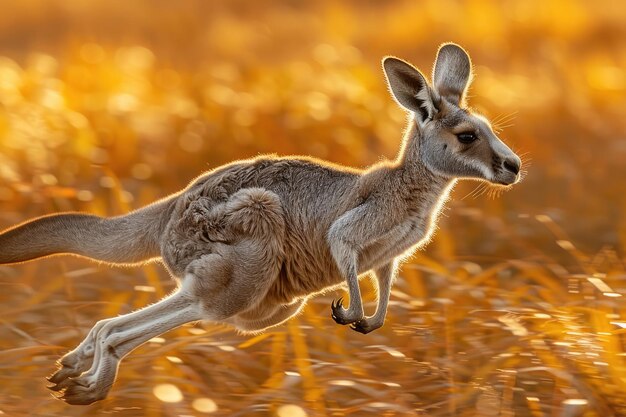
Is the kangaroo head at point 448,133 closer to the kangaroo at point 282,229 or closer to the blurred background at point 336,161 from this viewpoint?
the kangaroo at point 282,229

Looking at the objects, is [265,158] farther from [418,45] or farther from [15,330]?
[418,45]

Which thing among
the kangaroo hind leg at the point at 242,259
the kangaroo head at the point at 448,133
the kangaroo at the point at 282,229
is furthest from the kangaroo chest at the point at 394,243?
the kangaroo hind leg at the point at 242,259

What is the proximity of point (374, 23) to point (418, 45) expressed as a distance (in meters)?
1.30

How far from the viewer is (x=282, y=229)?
16.7ft

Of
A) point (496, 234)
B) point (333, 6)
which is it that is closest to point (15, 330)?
point (496, 234)

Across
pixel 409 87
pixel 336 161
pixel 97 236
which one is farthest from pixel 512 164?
pixel 336 161

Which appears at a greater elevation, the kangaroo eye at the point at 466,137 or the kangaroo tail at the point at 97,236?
the kangaroo eye at the point at 466,137

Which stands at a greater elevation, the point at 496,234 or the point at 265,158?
the point at 496,234

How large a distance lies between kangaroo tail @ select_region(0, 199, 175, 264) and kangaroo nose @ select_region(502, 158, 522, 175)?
4.47 feet

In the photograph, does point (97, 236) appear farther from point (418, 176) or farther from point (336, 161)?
point (336, 161)

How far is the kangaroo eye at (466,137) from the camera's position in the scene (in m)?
5.05

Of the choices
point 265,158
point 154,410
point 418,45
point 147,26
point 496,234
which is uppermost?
point 147,26

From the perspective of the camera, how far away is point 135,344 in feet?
15.9

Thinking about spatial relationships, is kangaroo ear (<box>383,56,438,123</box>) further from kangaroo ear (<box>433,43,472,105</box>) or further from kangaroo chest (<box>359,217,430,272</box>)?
kangaroo chest (<box>359,217,430,272</box>)
